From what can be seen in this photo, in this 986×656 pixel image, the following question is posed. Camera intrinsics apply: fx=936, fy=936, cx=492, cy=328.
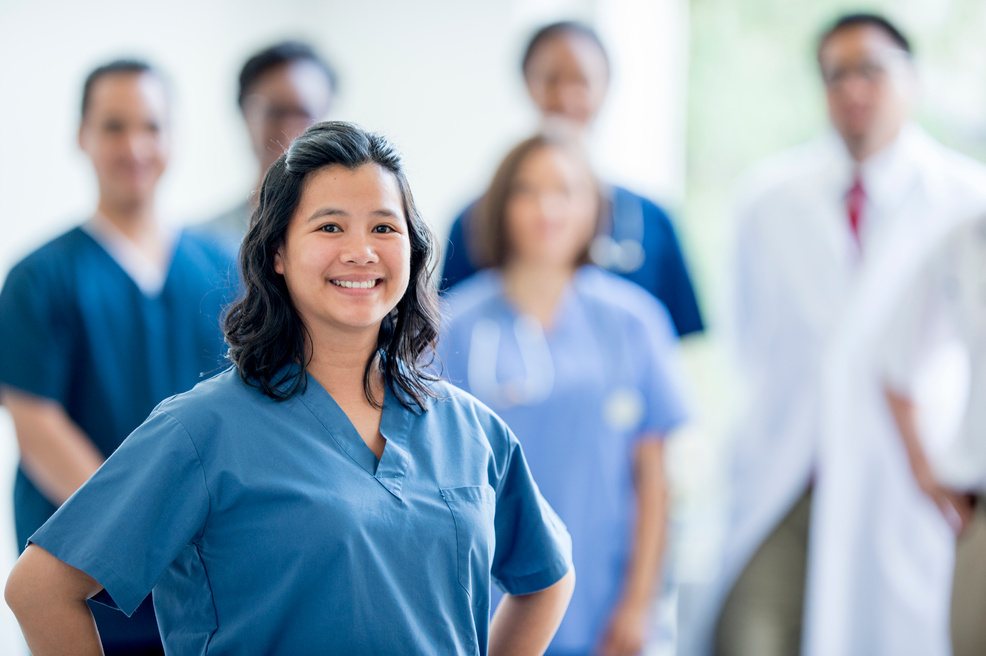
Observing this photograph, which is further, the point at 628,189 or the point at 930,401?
the point at 930,401

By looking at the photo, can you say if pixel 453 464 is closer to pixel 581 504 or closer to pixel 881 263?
pixel 581 504

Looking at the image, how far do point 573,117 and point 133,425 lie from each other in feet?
3.92

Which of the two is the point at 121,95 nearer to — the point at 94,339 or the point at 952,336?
the point at 94,339

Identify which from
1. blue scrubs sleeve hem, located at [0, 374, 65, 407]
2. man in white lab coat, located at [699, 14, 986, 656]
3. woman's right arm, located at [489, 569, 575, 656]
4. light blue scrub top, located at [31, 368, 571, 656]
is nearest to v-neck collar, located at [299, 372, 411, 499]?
light blue scrub top, located at [31, 368, 571, 656]

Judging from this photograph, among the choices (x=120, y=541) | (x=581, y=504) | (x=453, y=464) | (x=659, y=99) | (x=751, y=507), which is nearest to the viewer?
(x=120, y=541)

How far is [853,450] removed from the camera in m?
2.09

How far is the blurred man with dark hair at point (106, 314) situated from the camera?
1.44 meters

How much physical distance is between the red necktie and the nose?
1660 mm

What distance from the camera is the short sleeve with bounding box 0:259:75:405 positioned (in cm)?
144

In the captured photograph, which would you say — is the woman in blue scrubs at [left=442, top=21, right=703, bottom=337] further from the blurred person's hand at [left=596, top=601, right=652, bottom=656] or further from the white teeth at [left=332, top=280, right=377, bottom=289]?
the white teeth at [left=332, top=280, right=377, bottom=289]

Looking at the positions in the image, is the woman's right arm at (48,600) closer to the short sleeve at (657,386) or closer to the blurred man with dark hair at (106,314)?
the blurred man with dark hair at (106,314)

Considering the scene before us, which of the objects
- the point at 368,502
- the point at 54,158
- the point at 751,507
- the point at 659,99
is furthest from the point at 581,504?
the point at 659,99

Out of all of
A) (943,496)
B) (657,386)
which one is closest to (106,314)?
(657,386)

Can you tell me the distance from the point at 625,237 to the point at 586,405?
1.75ft
